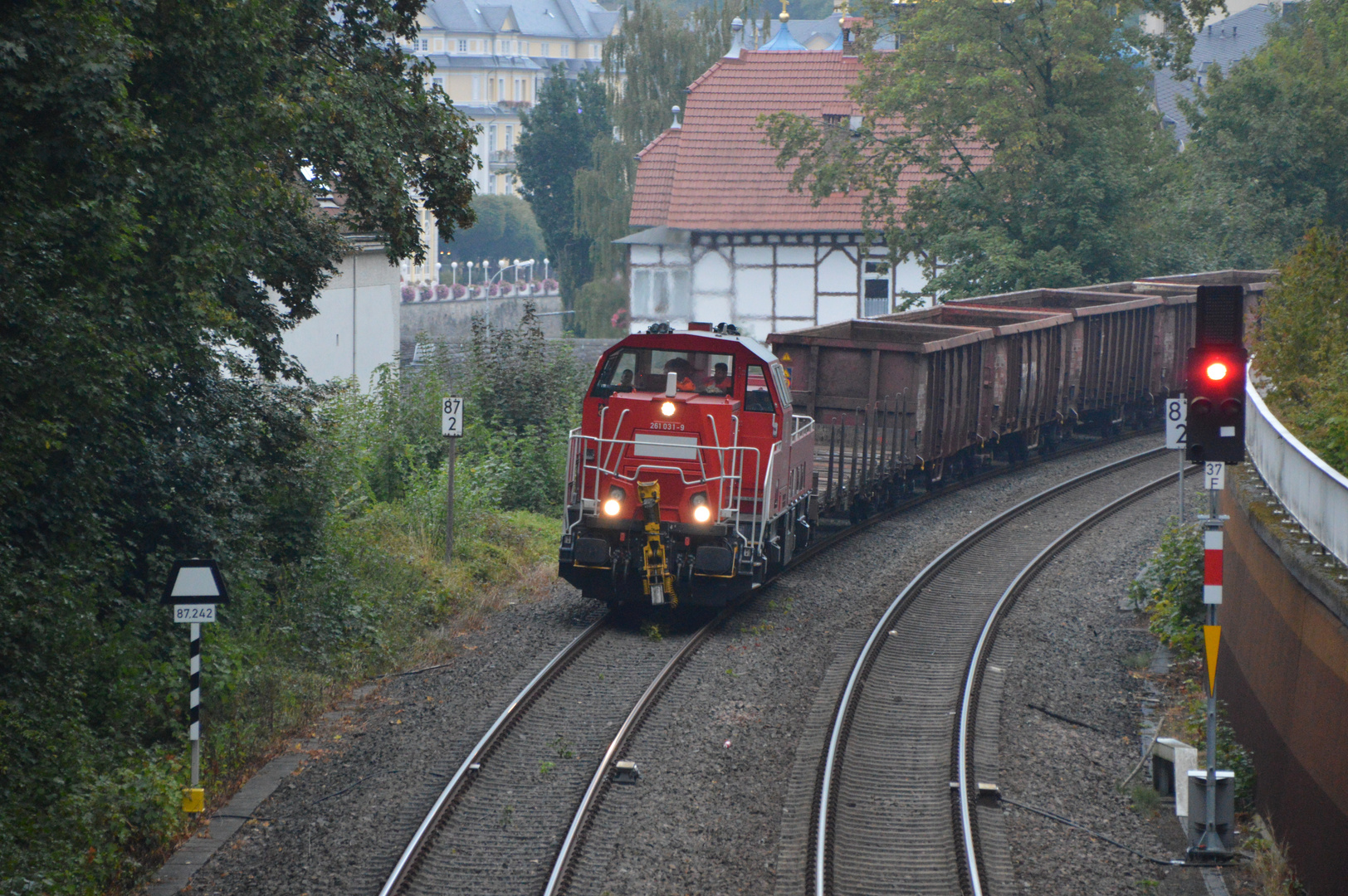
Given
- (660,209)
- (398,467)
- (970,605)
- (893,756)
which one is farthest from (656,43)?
(893,756)

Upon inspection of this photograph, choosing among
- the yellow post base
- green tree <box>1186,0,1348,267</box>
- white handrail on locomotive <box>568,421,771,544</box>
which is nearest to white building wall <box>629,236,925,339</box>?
green tree <box>1186,0,1348,267</box>

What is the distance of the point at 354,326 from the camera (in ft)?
87.4

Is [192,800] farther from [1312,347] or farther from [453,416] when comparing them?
[1312,347]

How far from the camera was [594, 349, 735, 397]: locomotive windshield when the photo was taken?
48.2ft

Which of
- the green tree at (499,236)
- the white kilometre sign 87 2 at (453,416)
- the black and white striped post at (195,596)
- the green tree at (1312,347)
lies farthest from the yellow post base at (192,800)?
the green tree at (499,236)

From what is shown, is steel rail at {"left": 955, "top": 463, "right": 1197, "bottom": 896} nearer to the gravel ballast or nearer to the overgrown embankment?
the gravel ballast

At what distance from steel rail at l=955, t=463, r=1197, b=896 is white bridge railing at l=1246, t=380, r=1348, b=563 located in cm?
318

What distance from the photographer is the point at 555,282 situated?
275 ft

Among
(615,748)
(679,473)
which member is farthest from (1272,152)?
(615,748)

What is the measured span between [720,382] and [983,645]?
13.2ft

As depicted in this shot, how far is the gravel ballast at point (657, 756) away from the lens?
8.95m

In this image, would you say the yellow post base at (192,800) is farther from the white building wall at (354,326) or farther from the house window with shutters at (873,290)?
the house window with shutters at (873,290)

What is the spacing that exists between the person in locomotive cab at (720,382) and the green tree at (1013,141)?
22.4m

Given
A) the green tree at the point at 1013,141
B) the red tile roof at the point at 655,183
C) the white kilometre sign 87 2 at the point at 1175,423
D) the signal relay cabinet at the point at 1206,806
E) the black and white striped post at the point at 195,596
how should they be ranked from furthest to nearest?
the red tile roof at the point at 655,183, the green tree at the point at 1013,141, the white kilometre sign 87 2 at the point at 1175,423, the black and white striped post at the point at 195,596, the signal relay cabinet at the point at 1206,806
